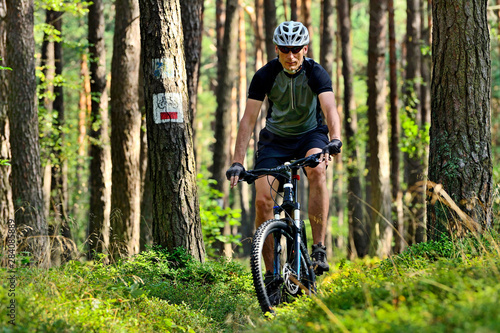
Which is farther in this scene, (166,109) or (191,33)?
(191,33)

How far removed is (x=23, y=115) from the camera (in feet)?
29.9

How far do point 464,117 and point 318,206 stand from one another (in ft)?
6.01

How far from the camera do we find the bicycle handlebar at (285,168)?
4875 millimetres

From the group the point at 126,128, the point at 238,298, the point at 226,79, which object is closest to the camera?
the point at 238,298

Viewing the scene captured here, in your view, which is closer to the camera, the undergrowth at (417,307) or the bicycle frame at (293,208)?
the undergrowth at (417,307)

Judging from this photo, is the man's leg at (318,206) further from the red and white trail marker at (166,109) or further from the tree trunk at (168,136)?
the red and white trail marker at (166,109)

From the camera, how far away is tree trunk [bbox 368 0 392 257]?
46.3ft

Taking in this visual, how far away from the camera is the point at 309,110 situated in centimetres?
578

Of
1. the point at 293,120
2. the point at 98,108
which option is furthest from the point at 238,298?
the point at 98,108

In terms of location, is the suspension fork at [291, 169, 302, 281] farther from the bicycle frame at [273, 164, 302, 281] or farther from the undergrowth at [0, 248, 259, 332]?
Answer: the undergrowth at [0, 248, 259, 332]

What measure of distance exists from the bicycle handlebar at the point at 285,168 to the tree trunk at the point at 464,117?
A: 1607mm

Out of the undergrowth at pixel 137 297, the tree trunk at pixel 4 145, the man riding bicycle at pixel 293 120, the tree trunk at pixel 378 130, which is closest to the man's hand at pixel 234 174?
the man riding bicycle at pixel 293 120

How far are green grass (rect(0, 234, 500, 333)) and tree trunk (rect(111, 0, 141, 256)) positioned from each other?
154 inches

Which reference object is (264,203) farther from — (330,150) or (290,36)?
(290,36)
